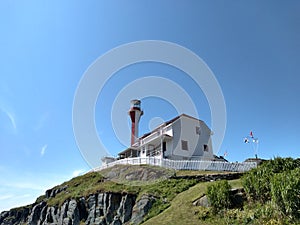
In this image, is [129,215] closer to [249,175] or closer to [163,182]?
[163,182]

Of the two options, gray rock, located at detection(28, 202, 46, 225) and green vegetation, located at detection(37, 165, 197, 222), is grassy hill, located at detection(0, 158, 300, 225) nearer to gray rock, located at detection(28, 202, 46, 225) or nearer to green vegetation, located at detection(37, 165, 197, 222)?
green vegetation, located at detection(37, 165, 197, 222)

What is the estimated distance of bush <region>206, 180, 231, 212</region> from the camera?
12.6 meters

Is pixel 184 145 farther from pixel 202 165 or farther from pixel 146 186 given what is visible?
pixel 146 186

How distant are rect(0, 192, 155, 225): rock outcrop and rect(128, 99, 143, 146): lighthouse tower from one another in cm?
1774

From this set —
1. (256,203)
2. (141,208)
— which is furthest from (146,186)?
(256,203)

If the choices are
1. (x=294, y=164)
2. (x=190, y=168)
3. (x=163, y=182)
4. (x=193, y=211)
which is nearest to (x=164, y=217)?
(x=193, y=211)

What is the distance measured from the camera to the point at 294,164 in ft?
47.0

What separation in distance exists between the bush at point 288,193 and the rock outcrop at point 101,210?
9.34 metres

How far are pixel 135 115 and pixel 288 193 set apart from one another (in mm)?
34789

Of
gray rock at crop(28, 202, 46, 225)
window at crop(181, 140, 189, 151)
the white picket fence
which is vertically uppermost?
window at crop(181, 140, 189, 151)

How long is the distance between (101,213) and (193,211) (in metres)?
10.1

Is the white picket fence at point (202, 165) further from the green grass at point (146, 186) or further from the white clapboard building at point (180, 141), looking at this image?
the white clapboard building at point (180, 141)

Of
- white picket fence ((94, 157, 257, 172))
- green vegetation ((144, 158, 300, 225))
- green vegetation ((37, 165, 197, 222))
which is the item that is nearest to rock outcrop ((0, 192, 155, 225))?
green vegetation ((37, 165, 197, 222))

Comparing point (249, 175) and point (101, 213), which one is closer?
point (249, 175)
